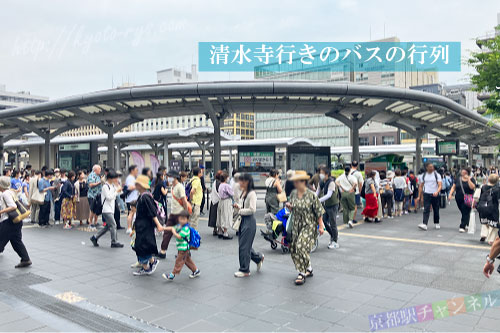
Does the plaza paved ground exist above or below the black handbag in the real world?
below

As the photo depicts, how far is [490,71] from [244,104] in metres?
8.79

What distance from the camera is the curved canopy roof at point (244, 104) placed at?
13.9m

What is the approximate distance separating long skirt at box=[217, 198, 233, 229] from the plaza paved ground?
39.4 inches

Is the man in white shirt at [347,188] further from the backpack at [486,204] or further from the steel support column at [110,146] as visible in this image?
the steel support column at [110,146]

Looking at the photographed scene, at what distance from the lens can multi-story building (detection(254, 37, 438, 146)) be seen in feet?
279

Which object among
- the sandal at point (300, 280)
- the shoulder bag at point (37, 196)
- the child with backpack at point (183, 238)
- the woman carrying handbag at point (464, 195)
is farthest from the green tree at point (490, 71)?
the shoulder bag at point (37, 196)

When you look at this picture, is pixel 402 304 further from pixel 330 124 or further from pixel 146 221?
pixel 330 124

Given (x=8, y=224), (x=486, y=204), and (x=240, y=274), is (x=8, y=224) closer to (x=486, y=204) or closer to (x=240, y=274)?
(x=240, y=274)

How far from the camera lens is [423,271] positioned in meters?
6.39

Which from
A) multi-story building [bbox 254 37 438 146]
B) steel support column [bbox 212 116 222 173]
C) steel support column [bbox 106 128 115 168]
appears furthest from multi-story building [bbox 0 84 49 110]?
A: steel support column [bbox 212 116 222 173]

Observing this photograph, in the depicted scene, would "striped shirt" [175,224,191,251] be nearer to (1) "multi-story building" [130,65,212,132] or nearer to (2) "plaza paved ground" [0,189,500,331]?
(2) "plaza paved ground" [0,189,500,331]

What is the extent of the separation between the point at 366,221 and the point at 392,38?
9296 cm

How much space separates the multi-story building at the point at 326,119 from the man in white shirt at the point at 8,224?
7888 centimetres

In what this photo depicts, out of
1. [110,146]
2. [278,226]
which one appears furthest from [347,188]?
[110,146]
